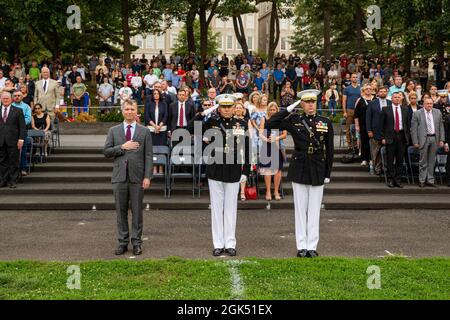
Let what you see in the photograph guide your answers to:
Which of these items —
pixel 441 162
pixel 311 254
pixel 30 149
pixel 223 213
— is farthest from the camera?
pixel 30 149

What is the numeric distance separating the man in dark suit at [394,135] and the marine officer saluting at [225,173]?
19.6 ft

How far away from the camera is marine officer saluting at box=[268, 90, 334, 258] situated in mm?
9820

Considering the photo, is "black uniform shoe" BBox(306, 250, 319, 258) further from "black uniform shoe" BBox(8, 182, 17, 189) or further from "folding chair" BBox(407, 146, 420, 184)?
"black uniform shoe" BBox(8, 182, 17, 189)

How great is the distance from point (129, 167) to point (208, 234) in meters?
2.06

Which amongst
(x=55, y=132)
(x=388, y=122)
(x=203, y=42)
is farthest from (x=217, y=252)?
(x=203, y=42)

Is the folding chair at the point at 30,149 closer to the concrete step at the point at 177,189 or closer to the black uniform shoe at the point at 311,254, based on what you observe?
the concrete step at the point at 177,189

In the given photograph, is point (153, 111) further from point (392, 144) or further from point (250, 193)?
point (392, 144)

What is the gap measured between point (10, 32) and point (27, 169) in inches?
1026

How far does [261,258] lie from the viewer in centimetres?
972

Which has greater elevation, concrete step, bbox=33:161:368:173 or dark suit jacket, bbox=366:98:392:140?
dark suit jacket, bbox=366:98:392:140

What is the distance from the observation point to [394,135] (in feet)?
51.0

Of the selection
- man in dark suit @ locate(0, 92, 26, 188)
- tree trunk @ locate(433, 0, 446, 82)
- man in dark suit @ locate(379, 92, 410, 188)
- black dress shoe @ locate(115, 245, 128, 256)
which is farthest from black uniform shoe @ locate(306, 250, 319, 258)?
tree trunk @ locate(433, 0, 446, 82)

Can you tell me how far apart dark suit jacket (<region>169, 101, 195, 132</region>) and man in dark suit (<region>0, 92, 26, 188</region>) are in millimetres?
3163

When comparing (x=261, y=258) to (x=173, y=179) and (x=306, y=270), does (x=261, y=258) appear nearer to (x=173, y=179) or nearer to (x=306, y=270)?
(x=306, y=270)
